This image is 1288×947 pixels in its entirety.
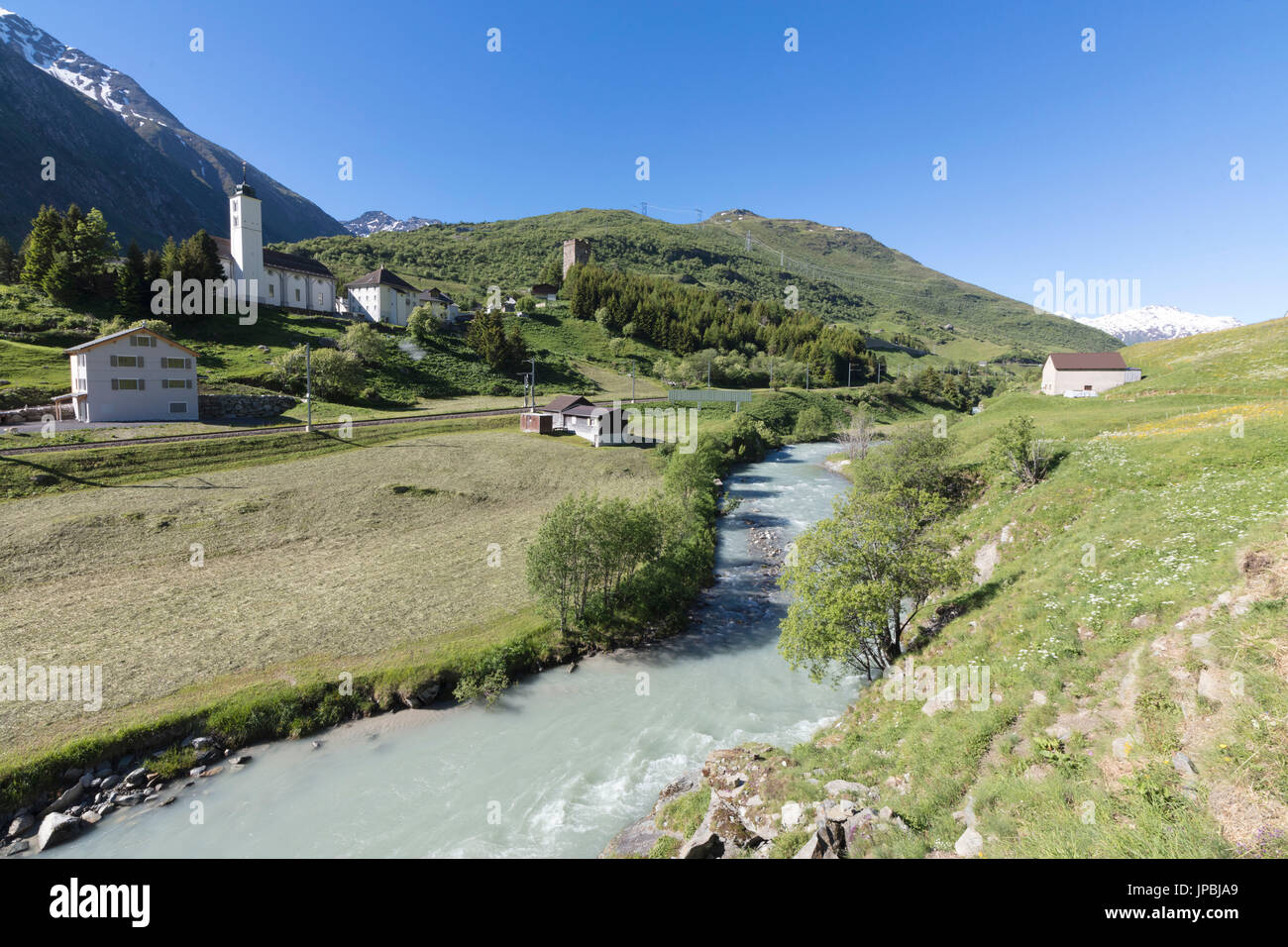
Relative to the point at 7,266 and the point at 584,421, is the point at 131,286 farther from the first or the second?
the point at 584,421

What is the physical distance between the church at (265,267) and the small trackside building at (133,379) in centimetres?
4572

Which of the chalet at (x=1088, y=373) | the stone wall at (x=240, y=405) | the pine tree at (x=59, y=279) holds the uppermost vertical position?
the pine tree at (x=59, y=279)

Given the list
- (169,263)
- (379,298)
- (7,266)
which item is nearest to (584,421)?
(379,298)

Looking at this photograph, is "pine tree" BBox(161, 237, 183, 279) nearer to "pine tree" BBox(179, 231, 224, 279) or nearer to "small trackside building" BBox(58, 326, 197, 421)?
"pine tree" BBox(179, 231, 224, 279)

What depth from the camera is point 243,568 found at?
26172 millimetres

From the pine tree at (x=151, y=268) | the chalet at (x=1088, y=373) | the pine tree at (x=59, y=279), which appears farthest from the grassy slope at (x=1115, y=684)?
the pine tree at (x=59, y=279)

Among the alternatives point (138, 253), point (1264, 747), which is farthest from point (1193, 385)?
point (138, 253)

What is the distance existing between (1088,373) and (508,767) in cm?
6750

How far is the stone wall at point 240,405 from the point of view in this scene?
157 ft

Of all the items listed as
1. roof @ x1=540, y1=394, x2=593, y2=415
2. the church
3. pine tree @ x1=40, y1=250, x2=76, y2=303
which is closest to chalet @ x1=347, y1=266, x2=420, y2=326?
the church

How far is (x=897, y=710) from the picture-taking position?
51.5 ft

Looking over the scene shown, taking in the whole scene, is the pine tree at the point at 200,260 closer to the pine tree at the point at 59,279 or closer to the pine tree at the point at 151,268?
the pine tree at the point at 151,268

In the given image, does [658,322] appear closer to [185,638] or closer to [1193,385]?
[1193,385]
